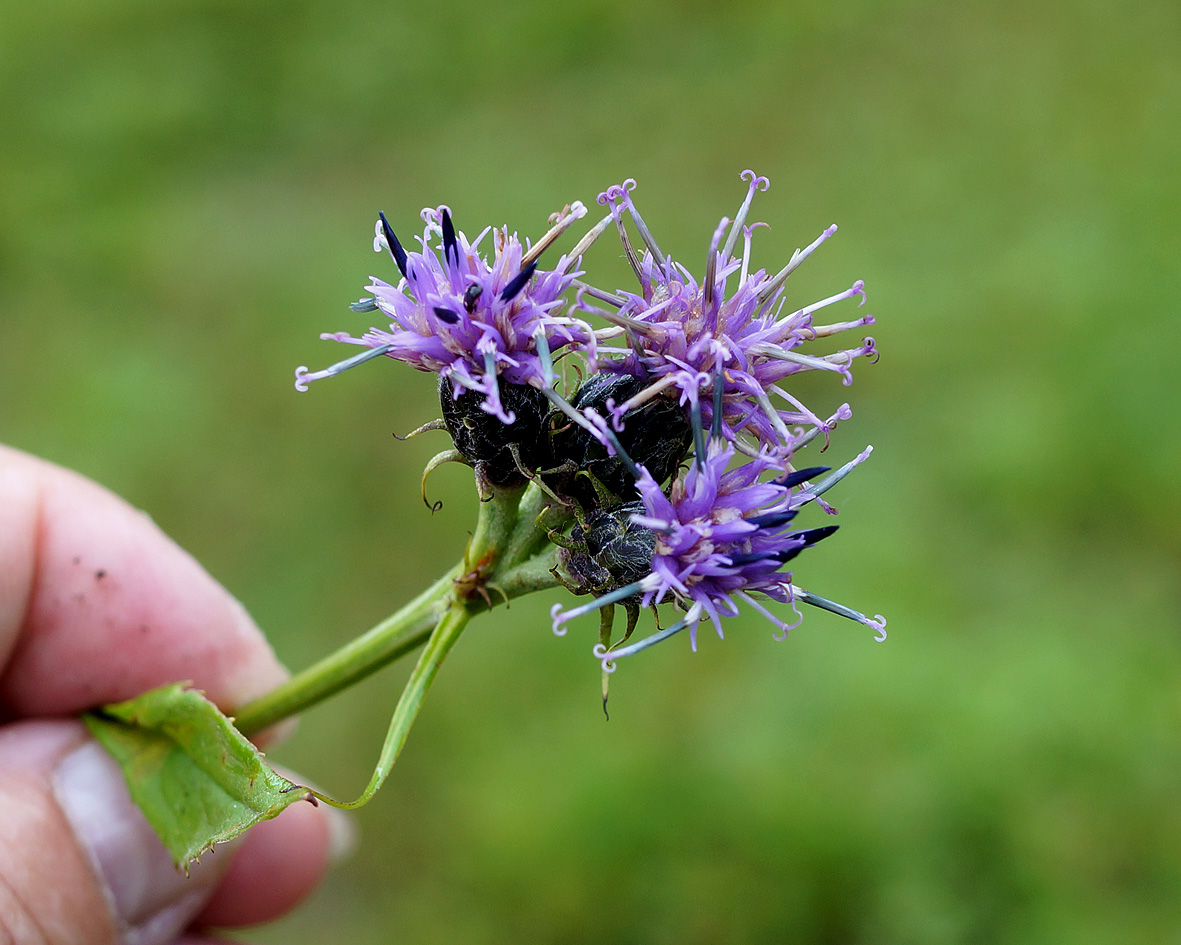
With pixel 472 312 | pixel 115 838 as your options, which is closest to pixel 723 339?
pixel 472 312

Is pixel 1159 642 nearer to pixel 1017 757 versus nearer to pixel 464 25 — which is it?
pixel 1017 757

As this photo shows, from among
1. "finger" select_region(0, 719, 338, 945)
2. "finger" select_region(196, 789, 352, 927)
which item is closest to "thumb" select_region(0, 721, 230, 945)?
"finger" select_region(0, 719, 338, 945)

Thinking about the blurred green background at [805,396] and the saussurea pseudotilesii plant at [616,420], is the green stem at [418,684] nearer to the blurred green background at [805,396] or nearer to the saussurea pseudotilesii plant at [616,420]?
the saussurea pseudotilesii plant at [616,420]

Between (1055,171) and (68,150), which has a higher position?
(68,150)

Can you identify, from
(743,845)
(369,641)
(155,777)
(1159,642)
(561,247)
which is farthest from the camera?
(561,247)

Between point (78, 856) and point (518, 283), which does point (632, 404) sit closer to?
point (518, 283)

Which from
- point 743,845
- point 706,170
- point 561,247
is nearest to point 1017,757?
point 743,845
